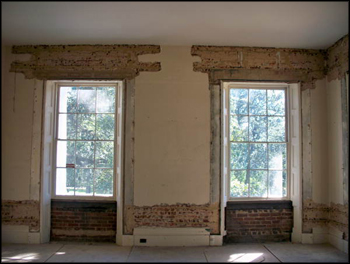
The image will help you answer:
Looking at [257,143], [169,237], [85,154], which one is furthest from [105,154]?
[257,143]

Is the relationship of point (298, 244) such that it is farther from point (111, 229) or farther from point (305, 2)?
point (305, 2)

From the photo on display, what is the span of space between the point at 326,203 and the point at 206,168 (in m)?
1.93

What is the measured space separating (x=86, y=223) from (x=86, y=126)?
1.51 metres

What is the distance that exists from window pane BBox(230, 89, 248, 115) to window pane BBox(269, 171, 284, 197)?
42.3 inches

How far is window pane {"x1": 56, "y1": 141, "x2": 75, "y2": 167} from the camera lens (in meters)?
4.38

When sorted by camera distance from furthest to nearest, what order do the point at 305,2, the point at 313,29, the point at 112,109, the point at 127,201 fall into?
1. the point at 112,109
2. the point at 127,201
3. the point at 313,29
4. the point at 305,2

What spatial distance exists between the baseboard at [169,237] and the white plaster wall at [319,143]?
6.13ft

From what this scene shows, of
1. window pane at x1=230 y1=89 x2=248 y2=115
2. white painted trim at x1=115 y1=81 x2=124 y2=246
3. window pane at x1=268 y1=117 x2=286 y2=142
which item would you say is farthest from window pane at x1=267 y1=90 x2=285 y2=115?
white painted trim at x1=115 y1=81 x2=124 y2=246

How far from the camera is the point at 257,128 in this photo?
442cm

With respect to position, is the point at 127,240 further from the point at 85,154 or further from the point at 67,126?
the point at 67,126

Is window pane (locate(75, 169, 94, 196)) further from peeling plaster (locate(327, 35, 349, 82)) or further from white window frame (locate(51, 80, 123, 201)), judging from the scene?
peeling plaster (locate(327, 35, 349, 82))

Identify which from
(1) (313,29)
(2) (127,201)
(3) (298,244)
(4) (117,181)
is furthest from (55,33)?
(3) (298,244)

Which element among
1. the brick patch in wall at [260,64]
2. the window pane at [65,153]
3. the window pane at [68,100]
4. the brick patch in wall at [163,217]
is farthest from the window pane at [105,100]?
the brick patch in wall at [163,217]

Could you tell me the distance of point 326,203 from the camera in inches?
167
